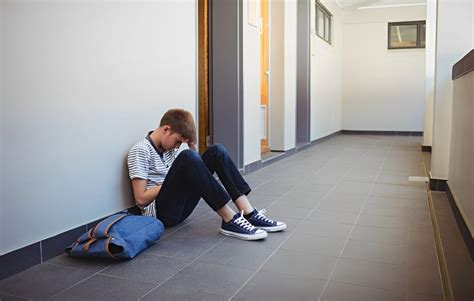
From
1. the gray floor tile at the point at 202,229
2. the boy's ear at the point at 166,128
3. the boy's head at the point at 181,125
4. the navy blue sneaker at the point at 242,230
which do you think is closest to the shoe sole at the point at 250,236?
the navy blue sneaker at the point at 242,230

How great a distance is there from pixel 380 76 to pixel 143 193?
8.80 metres

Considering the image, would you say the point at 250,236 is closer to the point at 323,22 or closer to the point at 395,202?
the point at 395,202

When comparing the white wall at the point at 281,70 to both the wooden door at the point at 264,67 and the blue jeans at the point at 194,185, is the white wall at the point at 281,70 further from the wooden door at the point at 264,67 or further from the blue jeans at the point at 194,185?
the blue jeans at the point at 194,185

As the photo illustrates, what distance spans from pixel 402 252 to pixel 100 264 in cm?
142

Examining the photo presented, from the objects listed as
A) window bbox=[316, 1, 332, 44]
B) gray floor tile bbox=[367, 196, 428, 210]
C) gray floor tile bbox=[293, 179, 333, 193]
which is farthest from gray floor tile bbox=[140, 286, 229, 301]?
window bbox=[316, 1, 332, 44]

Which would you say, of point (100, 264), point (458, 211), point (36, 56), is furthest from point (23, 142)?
point (458, 211)

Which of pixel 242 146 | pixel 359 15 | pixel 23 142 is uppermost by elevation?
pixel 359 15

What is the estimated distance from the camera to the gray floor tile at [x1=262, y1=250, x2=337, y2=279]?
6.78 ft

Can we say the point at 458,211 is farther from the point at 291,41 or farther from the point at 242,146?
the point at 291,41

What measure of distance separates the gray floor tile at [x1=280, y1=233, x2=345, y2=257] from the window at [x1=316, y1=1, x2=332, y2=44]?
6.32 m

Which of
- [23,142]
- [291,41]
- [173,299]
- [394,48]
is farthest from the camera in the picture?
[394,48]

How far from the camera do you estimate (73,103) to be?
230 cm

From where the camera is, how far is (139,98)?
2.84 meters

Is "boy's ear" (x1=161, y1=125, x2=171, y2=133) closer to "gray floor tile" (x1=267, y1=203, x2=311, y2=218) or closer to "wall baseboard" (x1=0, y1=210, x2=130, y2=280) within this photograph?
"wall baseboard" (x1=0, y1=210, x2=130, y2=280)
